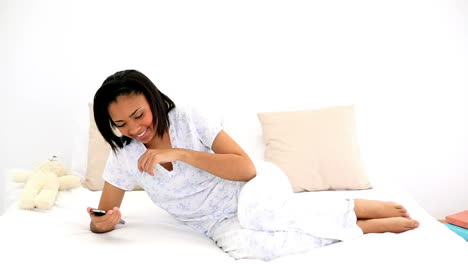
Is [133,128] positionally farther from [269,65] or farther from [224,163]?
[269,65]

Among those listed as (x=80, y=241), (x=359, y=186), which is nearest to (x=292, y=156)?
(x=359, y=186)

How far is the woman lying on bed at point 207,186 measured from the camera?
1.36 metres

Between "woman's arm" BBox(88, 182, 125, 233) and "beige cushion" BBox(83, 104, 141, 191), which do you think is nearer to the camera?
"woman's arm" BBox(88, 182, 125, 233)

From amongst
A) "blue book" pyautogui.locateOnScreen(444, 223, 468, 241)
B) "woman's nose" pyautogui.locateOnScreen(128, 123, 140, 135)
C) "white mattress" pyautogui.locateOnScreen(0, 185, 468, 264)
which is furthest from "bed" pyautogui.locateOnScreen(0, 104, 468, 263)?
"blue book" pyautogui.locateOnScreen(444, 223, 468, 241)

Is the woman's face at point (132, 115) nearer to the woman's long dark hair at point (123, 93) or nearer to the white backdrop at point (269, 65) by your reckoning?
the woman's long dark hair at point (123, 93)

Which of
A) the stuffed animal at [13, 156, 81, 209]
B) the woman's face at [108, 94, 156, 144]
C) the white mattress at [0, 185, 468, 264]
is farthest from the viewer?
the stuffed animal at [13, 156, 81, 209]

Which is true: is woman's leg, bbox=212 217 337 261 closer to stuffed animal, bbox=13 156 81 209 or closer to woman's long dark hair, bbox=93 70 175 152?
woman's long dark hair, bbox=93 70 175 152

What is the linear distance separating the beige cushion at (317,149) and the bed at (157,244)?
0.42m

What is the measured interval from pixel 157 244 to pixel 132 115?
1.31 ft

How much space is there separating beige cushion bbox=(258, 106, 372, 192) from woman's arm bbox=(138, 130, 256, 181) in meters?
0.67

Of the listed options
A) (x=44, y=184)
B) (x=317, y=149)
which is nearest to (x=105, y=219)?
(x=44, y=184)

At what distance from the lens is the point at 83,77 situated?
8.26 feet

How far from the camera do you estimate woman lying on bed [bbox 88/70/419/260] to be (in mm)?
1355

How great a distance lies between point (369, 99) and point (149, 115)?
1.63 m
